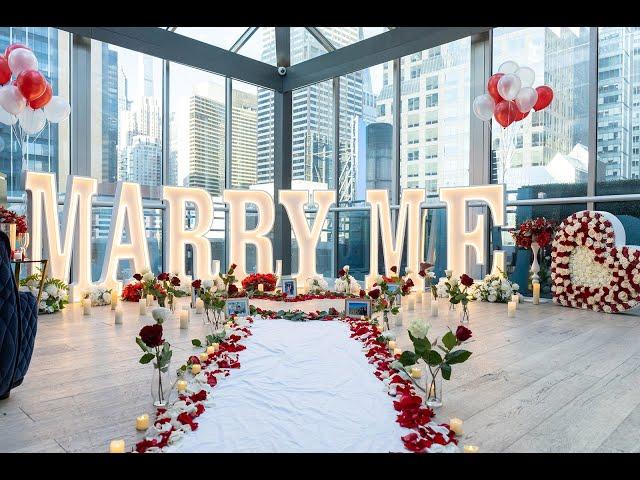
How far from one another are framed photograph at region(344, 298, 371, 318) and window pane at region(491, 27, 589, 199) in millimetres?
3378

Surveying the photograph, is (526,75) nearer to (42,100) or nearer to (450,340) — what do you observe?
(450,340)

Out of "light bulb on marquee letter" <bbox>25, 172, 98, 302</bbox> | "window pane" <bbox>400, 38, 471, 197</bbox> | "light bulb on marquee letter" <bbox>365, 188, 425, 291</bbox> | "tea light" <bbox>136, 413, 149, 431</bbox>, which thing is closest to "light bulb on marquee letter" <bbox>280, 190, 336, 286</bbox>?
"light bulb on marquee letter" <bbox>365, 188, 425, 291</bbox>

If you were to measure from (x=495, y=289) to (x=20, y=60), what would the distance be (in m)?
6.37

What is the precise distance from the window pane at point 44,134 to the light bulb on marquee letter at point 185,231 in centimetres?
153

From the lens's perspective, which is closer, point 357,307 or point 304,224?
point 357,307

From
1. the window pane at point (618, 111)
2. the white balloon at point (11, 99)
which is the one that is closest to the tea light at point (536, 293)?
the window pane at point (618, 111)

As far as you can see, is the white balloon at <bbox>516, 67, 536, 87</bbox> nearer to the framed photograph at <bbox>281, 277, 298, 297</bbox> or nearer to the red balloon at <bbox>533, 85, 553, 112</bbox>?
the red balloon at <bbox>533, 85, 553, 112</bbox>

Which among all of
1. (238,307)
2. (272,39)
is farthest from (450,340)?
(272,39)

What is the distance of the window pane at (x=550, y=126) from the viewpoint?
239 inches

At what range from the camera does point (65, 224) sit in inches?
218

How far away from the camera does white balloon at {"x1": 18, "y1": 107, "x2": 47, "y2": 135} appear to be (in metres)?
5.02

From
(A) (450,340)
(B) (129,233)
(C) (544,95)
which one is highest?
(C) (544,95)

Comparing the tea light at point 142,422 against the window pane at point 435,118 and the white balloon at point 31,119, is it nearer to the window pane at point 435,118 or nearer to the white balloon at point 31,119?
the white balloon at point 31,119

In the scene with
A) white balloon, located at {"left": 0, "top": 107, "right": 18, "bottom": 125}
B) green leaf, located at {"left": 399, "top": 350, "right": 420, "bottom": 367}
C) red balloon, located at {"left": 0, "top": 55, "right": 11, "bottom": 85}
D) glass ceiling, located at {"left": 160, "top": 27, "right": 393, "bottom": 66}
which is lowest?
green leaf, located at {"left": 399, "top": 350, "right": 420, "bottom": 367}
